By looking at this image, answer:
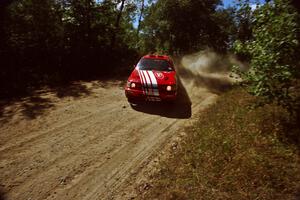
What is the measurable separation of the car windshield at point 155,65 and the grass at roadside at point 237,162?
3234 millimetres

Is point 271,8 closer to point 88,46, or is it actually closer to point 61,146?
point 61,146

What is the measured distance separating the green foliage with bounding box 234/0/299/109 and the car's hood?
2893mm

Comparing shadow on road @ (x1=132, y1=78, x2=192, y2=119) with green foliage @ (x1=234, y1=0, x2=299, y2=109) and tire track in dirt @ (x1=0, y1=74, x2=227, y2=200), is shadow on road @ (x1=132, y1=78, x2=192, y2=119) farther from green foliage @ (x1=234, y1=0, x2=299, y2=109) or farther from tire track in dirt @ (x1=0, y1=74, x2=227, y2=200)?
green foliage @ (x1=234, y1=0, x2=299, y2=109)

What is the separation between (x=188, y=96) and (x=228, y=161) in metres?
5.83

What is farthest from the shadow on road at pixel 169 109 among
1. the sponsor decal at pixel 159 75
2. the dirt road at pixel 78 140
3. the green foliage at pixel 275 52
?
the green foliage at pixel 275 52

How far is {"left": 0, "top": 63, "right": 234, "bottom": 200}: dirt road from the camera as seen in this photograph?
408 centimetres

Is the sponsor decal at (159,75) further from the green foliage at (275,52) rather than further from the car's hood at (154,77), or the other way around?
the green foliage at (275,52)

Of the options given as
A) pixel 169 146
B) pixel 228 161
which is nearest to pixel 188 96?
pixel 169 146

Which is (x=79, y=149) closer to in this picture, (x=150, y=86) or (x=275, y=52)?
Answer: (x=150, y=86)

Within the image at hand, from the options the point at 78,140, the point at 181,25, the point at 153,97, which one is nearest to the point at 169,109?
the point at 153,97

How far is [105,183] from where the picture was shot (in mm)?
4168

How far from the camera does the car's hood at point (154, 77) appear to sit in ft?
25.5

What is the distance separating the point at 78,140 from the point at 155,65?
4.62m

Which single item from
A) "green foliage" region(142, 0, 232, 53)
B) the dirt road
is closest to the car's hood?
the dirt road
